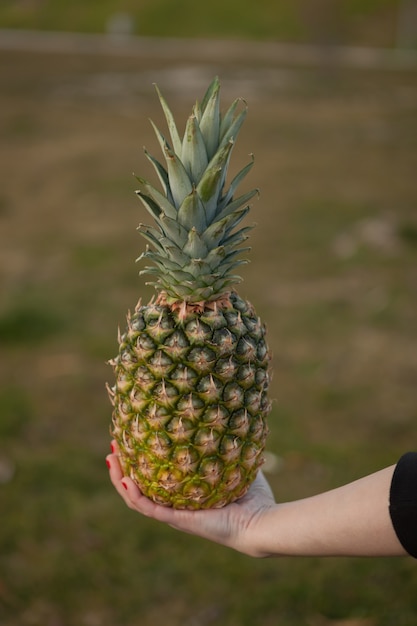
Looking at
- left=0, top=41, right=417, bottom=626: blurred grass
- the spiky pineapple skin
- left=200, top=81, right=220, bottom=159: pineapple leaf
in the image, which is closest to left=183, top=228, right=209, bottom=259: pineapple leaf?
the spiky pineapple skin

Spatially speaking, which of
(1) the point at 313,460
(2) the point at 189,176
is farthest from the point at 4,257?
(2) the point at 189,176

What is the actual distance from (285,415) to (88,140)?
36.0 ft

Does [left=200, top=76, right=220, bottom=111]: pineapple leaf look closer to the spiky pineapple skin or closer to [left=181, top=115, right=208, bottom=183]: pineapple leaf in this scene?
[left=181, top=115, right=208, bottom=183]: pineapple leaf

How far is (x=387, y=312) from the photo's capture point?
7.71m

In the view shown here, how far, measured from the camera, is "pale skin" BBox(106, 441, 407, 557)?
7.88 ft

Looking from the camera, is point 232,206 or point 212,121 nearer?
point 212,121

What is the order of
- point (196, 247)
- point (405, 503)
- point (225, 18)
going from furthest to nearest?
1. point (225, 18)
2. point (196, 247)
3. point (405, 503)

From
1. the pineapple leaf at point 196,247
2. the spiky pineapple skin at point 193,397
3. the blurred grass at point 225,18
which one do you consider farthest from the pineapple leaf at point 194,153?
the blurred grass at point 225,18

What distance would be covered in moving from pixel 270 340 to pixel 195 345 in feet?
14.9

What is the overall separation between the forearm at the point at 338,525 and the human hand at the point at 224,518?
0.05 metres

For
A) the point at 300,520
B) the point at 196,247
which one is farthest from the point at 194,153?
the point at 300,520

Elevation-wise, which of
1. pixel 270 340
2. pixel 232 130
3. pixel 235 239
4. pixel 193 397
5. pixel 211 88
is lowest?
pixel 193 397

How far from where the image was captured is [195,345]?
2787 mm

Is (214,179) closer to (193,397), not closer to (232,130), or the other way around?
(232,130)
